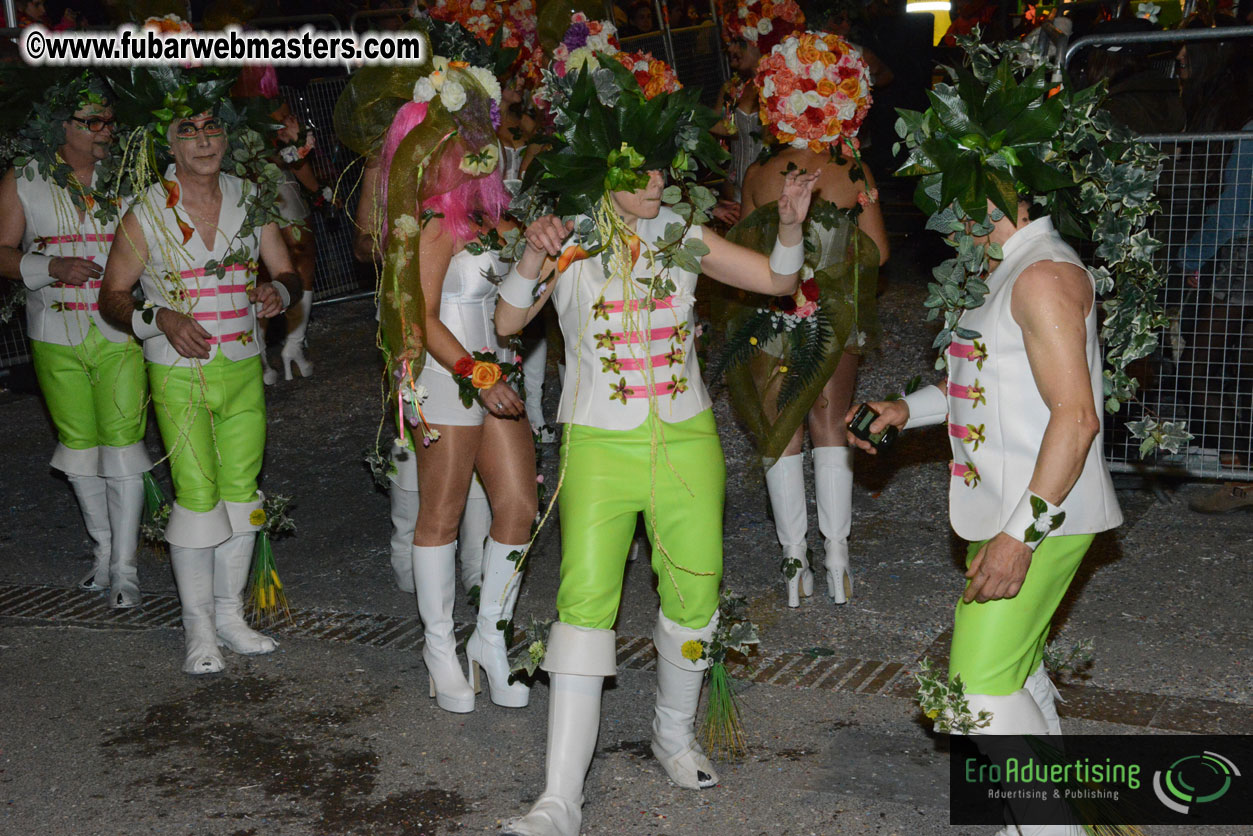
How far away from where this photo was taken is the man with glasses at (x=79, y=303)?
5.27m

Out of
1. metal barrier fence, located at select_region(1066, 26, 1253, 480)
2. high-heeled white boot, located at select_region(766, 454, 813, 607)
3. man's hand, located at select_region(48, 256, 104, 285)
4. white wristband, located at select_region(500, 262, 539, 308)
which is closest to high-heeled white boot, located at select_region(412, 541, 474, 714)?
white wristband, located at select_region(500, 262, 539, 308)

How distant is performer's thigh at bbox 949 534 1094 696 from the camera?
3.12m

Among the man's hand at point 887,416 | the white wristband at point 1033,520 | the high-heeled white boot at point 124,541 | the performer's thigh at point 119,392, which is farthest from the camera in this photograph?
the high-heeled white boot at point 124,541

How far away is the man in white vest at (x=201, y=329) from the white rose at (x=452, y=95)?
1114 mm

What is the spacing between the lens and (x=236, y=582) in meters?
5.13

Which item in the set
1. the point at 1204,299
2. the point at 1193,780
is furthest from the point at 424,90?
the point at 1204,299

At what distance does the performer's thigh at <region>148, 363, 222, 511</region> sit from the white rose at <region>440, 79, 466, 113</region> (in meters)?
1.46

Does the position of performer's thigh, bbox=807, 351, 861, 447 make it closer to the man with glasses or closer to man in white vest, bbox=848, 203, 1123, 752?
man in white vest, bbox=848, 203, 1123, 752

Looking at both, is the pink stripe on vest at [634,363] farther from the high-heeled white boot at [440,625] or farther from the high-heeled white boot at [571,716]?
the high-heeled white boot at [440,625]

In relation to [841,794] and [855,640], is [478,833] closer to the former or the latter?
[841,794]

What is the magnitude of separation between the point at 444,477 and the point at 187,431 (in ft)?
3.48

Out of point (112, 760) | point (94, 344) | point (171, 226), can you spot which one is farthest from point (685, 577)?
point (94, 344)

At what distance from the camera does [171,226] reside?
4781 millimetres

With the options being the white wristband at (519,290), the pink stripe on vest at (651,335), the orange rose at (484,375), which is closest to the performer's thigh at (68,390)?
the orange rose at (484,375)
